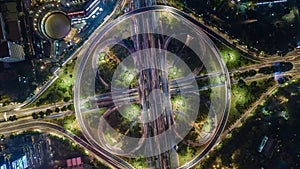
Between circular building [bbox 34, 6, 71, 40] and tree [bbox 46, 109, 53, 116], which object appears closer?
circular building [bbox 34, 6, 71, 40]

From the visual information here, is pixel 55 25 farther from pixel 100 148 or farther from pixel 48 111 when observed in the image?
pixel 100 148

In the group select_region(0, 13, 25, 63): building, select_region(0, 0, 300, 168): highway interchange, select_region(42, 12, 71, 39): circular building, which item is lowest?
select_region(0, 0, 300, 168): highway interchange

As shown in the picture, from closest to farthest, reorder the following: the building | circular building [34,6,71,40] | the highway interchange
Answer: the building → circular building [34,6,71,40] → the highway interchange

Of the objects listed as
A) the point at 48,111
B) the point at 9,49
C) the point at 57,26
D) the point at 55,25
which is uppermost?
the point at 55,25

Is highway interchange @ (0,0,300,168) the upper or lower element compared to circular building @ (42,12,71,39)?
lower

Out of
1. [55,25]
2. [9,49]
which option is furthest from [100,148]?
[55,25]

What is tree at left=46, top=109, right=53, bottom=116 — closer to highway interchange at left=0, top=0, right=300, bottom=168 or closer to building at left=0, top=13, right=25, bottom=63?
highway interchange at left=0, top=0, right=300, bottom=168

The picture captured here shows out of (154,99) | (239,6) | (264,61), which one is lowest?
(154,99)

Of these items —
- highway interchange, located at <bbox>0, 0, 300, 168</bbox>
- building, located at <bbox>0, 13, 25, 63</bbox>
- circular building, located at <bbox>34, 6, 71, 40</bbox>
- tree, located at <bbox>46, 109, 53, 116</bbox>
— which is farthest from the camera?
tree, located at <bbox>46, 109, 53, 116</bbox>

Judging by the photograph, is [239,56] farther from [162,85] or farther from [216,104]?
[162,85]

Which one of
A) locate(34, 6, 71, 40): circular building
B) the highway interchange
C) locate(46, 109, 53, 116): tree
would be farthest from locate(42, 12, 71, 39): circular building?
locate(46, 109, 53, 116): tree

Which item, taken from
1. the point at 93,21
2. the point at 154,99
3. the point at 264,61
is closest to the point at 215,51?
the point at 264,61
